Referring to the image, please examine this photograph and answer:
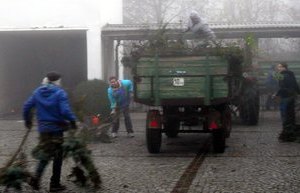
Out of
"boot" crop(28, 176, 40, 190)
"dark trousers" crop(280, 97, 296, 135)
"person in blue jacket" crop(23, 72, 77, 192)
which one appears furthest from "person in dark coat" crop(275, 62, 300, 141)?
"boot" crop(28, 176, 40, 190)

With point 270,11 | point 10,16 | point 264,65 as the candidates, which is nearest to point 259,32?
point 264,65

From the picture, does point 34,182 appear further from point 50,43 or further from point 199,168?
point 50,43

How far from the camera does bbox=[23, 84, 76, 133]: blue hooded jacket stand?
25.3ft

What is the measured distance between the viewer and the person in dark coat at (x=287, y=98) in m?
12.6

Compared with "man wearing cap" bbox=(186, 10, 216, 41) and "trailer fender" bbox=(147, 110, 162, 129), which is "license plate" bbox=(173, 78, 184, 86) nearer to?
"trailer fender" bbox=(147, 110, 162, 129)

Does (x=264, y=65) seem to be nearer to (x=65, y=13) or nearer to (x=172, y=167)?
(x=65, y=13)

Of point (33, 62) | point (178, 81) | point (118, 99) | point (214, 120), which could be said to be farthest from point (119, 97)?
point (33, 62)

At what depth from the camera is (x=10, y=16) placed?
20016 mm

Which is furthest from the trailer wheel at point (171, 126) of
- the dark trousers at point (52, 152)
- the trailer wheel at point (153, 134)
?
the dark trousers at point (52, 152)

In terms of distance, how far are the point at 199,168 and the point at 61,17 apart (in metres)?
11.9

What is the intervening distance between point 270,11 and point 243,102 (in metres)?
31.5

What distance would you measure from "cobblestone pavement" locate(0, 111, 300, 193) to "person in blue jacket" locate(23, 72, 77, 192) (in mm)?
368

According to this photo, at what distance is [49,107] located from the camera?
7.70m

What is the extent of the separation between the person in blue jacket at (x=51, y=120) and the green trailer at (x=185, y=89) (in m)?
3.02
